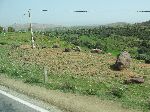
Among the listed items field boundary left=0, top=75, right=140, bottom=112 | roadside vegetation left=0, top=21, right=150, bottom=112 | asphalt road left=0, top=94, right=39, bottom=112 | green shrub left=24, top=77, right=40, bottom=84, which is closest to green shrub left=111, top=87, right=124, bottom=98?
roadside vegetation left=0, top=21, right=150, bottom=112

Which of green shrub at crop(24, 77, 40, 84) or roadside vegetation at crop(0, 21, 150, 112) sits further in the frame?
green shrub at crop(24, 77, 40, 84)

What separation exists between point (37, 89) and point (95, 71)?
12.4ft

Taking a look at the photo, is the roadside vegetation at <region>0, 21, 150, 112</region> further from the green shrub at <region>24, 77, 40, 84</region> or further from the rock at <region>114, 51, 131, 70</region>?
the rock at <region>114, 51, 131, 70</region>

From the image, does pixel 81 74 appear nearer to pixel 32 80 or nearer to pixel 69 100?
pixel 32 80

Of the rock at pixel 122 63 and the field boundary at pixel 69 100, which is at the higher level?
the rock at pixel 122 63

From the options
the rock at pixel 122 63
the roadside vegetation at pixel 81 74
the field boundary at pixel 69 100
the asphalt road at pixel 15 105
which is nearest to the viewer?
the field boundary at pixel 69 100

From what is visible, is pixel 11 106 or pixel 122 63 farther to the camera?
pixel 122 63

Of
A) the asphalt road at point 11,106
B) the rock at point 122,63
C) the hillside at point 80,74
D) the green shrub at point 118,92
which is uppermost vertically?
the rock at point 122,63

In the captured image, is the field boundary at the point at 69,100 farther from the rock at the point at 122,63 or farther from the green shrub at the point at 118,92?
the rock at the point at 122,63

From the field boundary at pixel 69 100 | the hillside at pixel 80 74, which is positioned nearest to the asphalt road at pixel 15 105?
the field boundary at pixel 69 100

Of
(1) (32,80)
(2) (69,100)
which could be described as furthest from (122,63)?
(2) (69,100)

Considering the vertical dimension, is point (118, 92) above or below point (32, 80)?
above

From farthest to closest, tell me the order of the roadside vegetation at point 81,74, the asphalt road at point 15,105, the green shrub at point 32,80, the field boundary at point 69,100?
the green shrub at point 32,80, the roadside vegetation at point 81,74, the asphalt road at point 15,105, the field boundary at point 69,100

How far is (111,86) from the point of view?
45.1 ft
